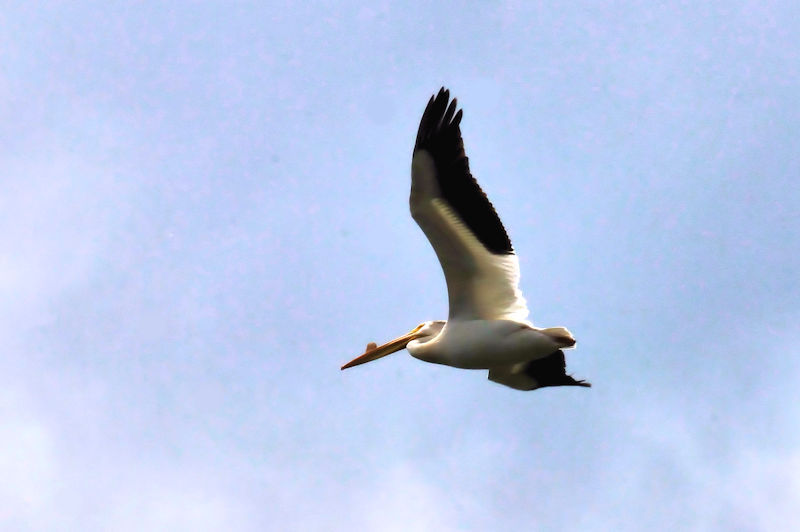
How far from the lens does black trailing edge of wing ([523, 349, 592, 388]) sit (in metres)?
14.6

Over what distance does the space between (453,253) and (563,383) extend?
8.78 feet

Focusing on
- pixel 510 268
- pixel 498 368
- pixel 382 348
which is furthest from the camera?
pixel 382 348

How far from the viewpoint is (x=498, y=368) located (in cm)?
1467

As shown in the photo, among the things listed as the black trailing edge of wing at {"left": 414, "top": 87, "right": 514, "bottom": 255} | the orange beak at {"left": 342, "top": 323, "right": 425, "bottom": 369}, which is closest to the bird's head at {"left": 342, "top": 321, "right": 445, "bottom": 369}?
the orange beak at {"left": 342, "top": 323, "right": 425, "bottom": 369}

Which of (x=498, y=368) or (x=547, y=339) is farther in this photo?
(x=498, y=368)

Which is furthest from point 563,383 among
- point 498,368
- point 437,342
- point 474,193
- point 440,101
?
point 440,101

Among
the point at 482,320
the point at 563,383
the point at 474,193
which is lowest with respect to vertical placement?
the point at 563,383

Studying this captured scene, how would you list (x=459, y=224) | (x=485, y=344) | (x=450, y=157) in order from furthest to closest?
(x=485, y=344) < (x=459, y=224) < (x=450, y=157)

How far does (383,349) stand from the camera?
51.7 ft

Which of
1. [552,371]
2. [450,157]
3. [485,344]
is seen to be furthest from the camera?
[552,371]

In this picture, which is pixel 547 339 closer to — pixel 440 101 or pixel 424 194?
pixel 424 194

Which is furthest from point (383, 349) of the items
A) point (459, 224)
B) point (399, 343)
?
point (459, 224)

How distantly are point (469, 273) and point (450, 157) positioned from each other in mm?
1590

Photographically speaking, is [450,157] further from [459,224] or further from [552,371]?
[552,371]
